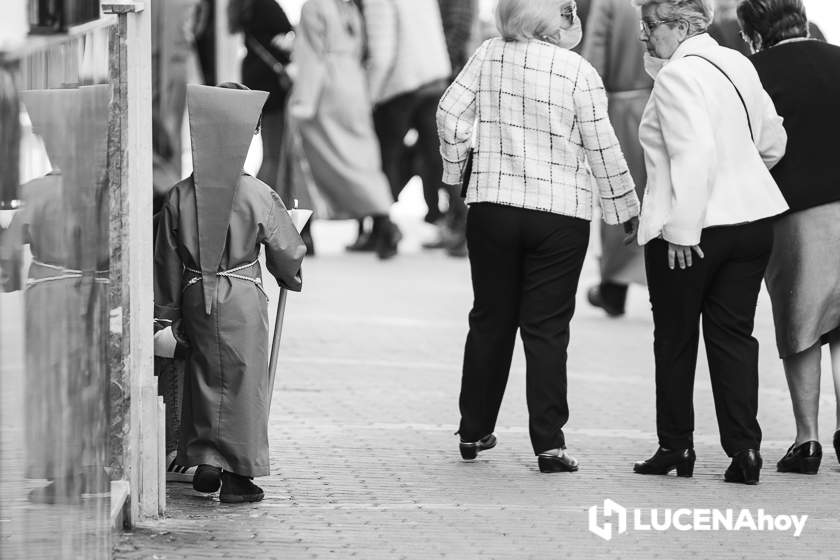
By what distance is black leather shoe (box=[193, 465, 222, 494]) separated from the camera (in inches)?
230

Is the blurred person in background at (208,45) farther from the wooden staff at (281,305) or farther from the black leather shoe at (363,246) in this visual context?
the wooden staff at (281,305)

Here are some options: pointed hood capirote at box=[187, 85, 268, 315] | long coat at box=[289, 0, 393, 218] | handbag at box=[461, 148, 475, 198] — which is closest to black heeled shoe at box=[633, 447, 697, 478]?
handbag at box=[461, 148, 475, 198]

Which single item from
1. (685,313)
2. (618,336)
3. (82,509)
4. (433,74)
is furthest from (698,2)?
(433,74)

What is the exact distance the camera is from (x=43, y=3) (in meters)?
3.74

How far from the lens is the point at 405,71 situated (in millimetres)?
13633

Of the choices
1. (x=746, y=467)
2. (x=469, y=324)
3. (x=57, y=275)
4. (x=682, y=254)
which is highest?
(x=57, y=275)

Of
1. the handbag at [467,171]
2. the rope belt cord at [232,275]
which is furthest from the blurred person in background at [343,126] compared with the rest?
the rope belt cord at [232,275]

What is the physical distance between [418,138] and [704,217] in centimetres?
851

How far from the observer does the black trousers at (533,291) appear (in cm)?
653

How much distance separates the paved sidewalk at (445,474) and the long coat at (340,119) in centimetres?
306

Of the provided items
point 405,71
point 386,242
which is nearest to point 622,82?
point 405,71

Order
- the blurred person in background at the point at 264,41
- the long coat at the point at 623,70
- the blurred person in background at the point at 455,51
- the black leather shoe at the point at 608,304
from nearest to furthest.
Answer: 1. the long coat at the point at 623,70
2. the black leather shoe at the point at 608,304
3. the blurred person in background at the point at 264,41
4. the blurred person in background at the point at 455,51

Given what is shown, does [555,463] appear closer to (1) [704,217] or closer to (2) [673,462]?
(2) [673,462]

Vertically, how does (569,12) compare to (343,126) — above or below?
above
